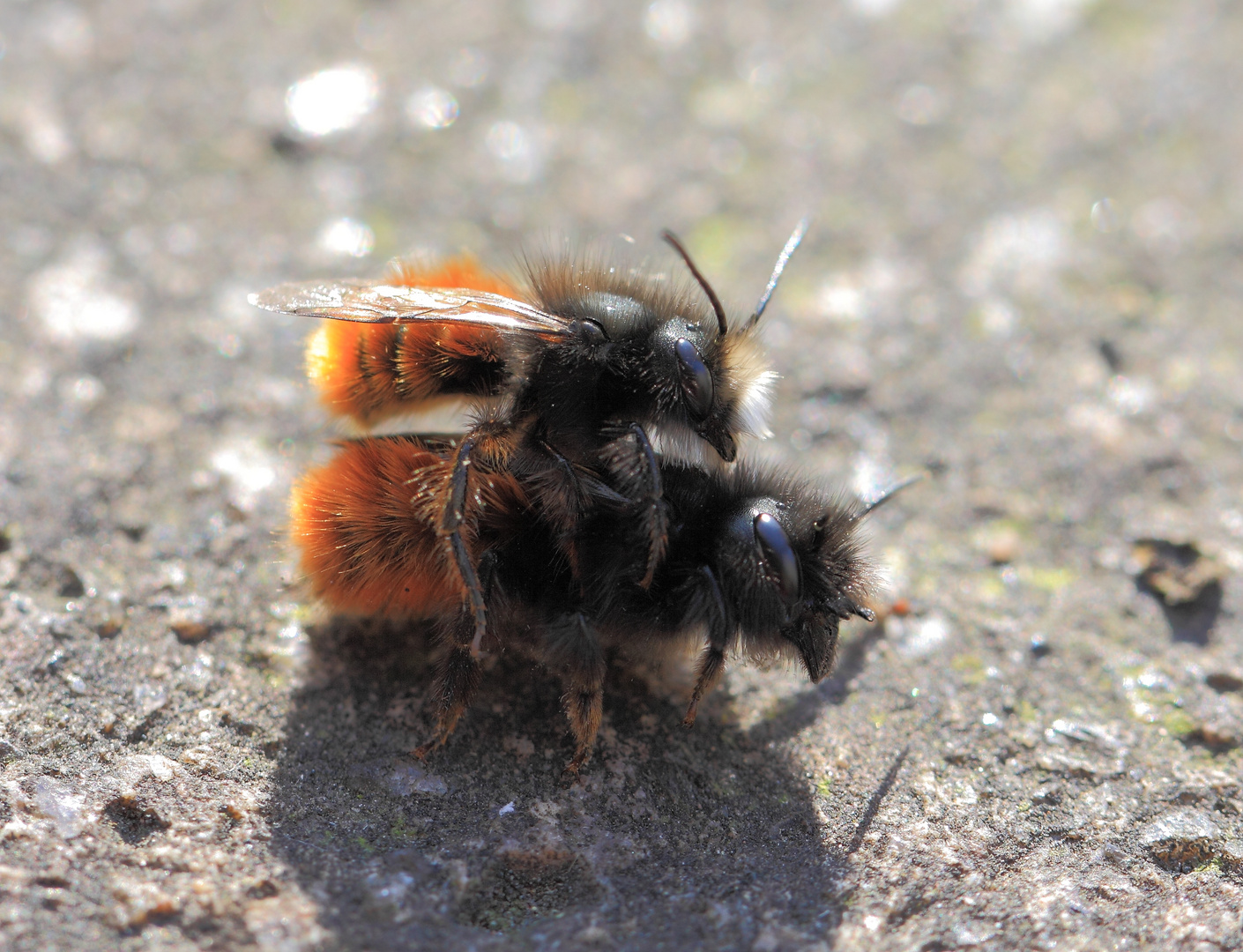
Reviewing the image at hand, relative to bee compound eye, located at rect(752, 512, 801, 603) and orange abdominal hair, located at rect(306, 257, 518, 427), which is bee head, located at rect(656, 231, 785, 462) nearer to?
bee compound eye, located at rect(752, 512, 801, 603)

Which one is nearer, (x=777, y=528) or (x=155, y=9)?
(x=777, y=528)

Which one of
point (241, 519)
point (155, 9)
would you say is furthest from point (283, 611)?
point (155, 9)

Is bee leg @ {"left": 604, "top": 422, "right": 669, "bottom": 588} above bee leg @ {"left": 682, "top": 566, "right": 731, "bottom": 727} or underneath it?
above

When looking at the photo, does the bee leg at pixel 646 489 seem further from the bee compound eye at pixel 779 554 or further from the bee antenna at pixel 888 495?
the bee antenna at pixel 888 495

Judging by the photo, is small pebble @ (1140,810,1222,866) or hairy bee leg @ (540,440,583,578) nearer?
small pebble @ (1140,810,1222,866)

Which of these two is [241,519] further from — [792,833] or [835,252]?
[835,252]

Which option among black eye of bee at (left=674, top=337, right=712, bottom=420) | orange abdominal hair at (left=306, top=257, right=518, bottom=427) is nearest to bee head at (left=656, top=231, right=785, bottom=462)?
black eye of bee at (left=674, top=337, right=712, bottom=420)

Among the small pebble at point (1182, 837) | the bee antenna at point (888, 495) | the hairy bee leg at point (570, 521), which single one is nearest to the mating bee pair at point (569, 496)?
the hairy bee leg at point (570, 521)
